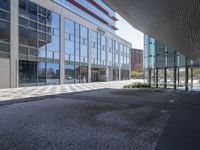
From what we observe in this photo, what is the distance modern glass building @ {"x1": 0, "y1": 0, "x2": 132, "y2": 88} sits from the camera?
77.0 feet

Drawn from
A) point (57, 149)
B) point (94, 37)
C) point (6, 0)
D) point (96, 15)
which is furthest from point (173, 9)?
point (96, 15)

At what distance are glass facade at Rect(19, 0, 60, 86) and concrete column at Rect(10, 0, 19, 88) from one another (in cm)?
69

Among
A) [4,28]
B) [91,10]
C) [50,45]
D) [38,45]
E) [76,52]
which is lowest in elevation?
[38,45]

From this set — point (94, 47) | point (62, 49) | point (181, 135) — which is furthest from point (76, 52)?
point (181, 135)

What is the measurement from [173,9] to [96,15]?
156 ft

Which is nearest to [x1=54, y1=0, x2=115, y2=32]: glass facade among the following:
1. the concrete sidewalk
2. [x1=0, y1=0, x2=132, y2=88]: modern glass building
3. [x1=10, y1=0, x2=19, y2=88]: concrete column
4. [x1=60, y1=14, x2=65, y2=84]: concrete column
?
[x1=0, y1=0, x2=132, y2=88]: modern glass building

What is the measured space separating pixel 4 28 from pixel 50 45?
831cm

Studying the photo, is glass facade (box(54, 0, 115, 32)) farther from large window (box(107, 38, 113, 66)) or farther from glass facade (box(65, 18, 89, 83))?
large window (box(107, 38, 113, 66))

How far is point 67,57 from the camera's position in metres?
34.6

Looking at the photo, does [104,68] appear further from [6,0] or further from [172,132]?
[172,132]

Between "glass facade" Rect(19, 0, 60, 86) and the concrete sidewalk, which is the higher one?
"glass facade" Rect(19, 0, 60, 86)

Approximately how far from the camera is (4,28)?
22797 mm

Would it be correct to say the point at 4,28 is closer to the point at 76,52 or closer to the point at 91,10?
the point at 76,52

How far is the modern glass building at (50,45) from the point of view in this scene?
2347cm
